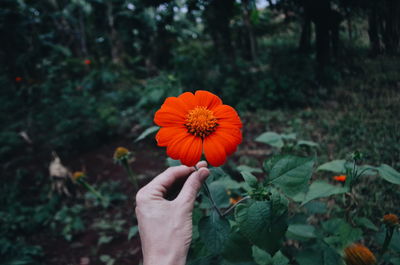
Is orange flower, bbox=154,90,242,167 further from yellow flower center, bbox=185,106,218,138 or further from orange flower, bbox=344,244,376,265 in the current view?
orange flower, bbox=344,244,376,265

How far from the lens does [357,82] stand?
4.06 feet

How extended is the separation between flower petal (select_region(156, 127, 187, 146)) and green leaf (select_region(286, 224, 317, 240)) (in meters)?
0.77

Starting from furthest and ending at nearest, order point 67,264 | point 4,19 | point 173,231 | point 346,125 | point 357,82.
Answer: point 4,19 < point 67,264 < point 346,125 < point 357,82 < point 173,231

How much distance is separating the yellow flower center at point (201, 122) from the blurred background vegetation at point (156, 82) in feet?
2.84

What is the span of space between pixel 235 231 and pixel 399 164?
908 mm

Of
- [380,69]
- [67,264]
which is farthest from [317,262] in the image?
[67,264]

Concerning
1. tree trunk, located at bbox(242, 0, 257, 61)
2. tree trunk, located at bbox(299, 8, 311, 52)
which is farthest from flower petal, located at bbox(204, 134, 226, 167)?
tree trunk, located at bbox(242, 0, 257, 61)

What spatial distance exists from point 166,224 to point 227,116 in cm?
45

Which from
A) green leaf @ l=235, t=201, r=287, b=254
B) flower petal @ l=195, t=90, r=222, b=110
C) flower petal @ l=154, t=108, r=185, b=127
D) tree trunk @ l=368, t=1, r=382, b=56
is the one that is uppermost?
tree trunk @ l=368, t=1, r=382, b=56

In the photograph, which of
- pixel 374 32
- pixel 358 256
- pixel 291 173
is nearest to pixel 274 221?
pixel 291 173

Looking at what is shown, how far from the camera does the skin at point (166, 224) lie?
2.68 ft

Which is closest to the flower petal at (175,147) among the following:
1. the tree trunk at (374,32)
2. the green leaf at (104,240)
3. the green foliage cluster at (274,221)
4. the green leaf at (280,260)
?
the green foliage cluster at (274,221)

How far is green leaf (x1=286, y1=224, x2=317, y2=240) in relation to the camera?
44.8 inches

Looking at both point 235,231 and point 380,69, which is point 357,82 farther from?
point 235,231
